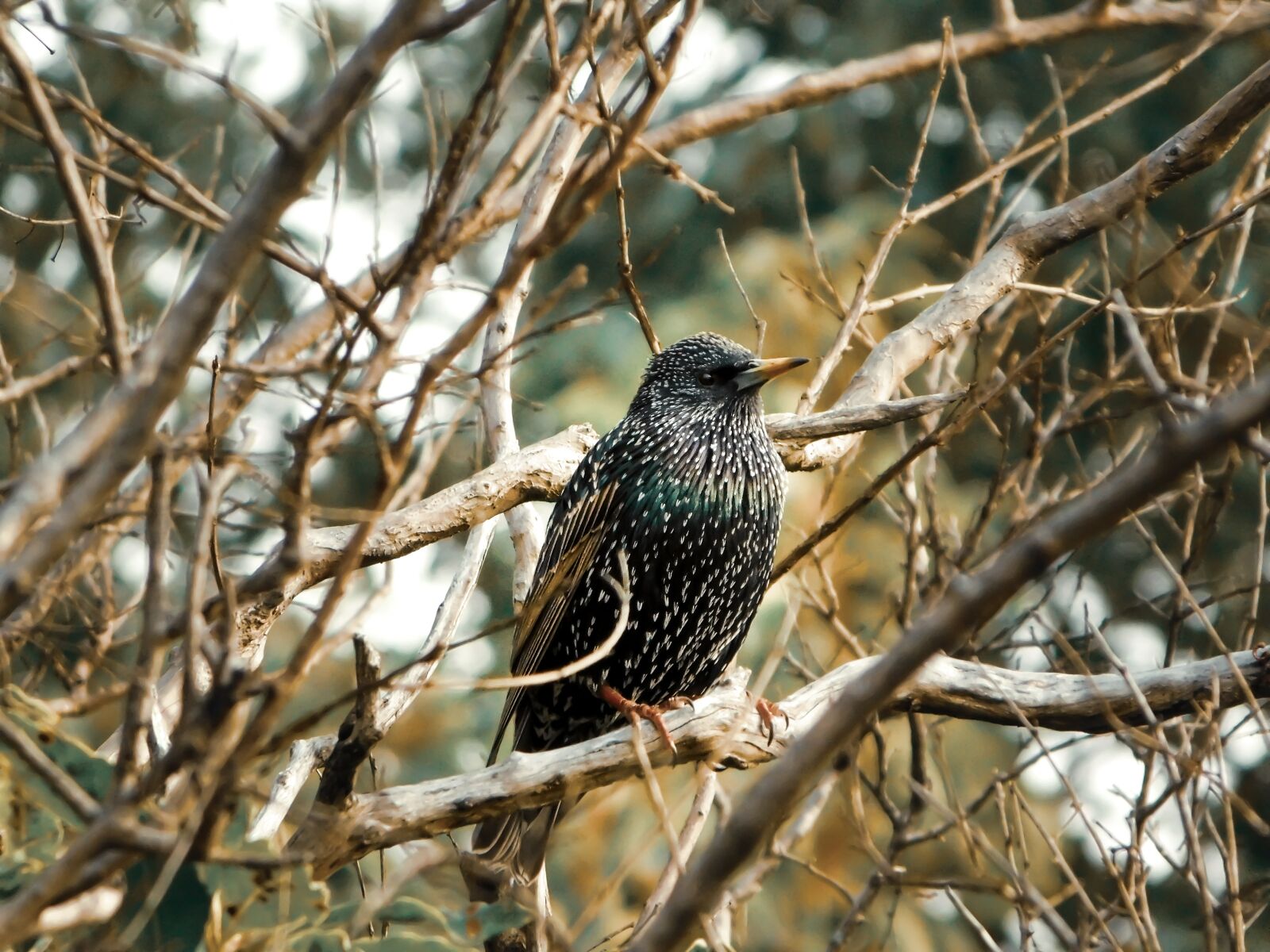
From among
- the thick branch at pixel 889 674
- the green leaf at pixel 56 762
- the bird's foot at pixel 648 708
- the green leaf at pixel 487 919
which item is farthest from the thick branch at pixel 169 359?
the bird's foot at pixel 648 708

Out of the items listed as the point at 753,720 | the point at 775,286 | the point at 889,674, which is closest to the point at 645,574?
the point at 753,720

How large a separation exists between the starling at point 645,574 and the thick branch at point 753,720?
43 cm

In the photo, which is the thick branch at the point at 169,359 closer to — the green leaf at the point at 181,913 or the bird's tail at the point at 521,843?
the green leaf at the point at 181,913

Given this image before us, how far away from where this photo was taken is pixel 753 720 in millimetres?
3594

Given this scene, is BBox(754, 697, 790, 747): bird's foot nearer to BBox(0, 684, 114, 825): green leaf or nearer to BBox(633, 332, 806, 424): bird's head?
BBox(633, 332, 806, 424): bird's head

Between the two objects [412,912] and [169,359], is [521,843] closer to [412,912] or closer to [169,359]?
[412,912]

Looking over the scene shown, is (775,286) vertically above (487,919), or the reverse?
(775,286)

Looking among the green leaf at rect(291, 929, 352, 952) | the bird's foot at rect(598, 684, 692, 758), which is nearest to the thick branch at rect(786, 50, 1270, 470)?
the bird's foot at rect(598, 684, 692, 758)

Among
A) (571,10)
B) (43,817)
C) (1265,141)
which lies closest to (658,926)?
(43,817)

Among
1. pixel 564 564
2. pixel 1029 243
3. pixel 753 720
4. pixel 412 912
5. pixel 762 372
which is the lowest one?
pixel 412 912

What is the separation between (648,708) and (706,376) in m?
1.30

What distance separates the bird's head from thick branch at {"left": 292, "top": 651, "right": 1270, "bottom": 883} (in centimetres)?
106

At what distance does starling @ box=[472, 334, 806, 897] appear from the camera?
4191 millimetres

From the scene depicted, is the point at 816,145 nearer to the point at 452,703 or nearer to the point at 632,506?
the point at 452,703
